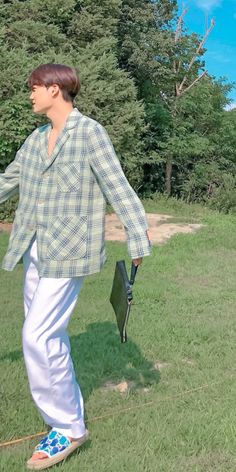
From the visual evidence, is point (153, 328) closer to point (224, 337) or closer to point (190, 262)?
point (224, 337)

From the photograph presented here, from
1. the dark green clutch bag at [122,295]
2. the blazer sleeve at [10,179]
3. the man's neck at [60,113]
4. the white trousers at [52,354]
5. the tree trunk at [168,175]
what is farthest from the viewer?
the tree trunk at [168,175]

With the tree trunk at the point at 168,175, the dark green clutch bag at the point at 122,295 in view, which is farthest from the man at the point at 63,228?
the tree trunk at the point at 168,175

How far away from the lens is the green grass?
2.83 metres

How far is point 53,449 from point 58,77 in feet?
5.57

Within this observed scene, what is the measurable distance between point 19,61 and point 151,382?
11.5 m

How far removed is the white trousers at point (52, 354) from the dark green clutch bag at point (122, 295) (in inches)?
9.6

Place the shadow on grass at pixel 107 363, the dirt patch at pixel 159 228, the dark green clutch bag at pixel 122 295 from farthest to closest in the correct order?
1. the dirt patch at pixel 159 228
2. the shadow on grass at pixel 107 363
3. the dark green clutch bag at pixel 122 295

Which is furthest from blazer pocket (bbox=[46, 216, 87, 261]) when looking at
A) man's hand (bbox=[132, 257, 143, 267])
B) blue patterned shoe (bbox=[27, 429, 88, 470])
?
blue patterned shoe (bbox=[27, 429, 88, 470])

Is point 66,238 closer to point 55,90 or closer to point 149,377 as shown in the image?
point 55,90

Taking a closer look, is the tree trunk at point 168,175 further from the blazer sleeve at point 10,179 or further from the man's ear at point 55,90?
the man's ear at point 55,90

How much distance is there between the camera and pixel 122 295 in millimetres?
2850

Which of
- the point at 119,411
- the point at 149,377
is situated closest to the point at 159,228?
the point at 149,377

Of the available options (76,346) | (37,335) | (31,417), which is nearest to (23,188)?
(37,335)

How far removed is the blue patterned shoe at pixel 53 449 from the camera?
2.58m
